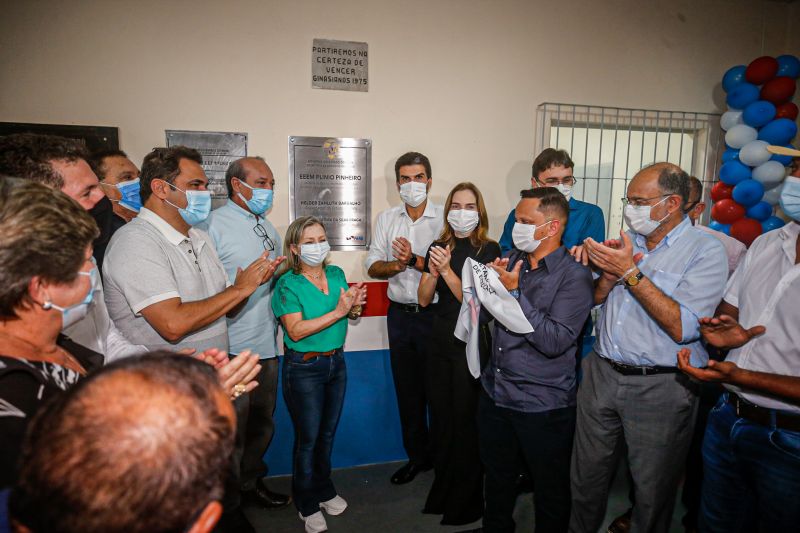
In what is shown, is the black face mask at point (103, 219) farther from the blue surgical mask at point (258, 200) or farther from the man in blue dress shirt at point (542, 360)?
the man in blue dress shirt at point (542, 360)

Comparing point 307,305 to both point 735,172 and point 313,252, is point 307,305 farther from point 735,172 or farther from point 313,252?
point 735,172

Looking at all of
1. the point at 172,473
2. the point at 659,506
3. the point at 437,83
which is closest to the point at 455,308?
the point at 659,506

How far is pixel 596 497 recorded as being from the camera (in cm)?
200

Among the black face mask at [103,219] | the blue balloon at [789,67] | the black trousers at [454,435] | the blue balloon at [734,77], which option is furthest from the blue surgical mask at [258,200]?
the blue balloon at [789,67]

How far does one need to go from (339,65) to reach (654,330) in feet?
8.32

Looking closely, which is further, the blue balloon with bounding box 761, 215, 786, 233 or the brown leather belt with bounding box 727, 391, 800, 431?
the blue balloon with bounding box 761, 215, 786, 233

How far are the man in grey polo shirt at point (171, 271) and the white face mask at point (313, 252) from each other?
15.4 inches

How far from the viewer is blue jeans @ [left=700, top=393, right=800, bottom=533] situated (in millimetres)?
1459

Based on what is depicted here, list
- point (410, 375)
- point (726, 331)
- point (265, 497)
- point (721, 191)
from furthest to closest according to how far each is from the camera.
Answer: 1. point (721, 191)
2. point (410, 375)
3. point (265, 497)
4. point (726, 331)

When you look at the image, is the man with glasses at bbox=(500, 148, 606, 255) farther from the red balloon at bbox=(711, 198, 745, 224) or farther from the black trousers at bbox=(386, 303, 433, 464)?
the red balloon at bbox=(711, 198, 745, 224)

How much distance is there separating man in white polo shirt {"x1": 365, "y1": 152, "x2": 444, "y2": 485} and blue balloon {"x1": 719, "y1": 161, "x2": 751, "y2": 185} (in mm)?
2301

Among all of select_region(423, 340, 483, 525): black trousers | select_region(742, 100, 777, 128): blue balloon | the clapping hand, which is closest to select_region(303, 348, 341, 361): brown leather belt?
select_region(423, 340, 483, 525): black trousers

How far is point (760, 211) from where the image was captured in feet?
10.5

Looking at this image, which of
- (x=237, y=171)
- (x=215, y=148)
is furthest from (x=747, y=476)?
(x=215, y=148)
